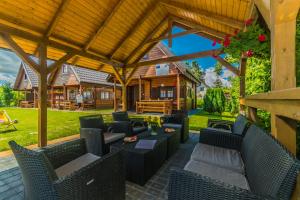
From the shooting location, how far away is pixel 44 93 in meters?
3.81

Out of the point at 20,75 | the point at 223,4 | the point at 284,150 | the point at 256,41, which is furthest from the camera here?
the point at 20,75

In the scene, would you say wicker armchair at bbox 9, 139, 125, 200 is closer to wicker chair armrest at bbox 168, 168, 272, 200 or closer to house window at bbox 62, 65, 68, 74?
wicker chair armrest at bbox 168, 168, 272, 200

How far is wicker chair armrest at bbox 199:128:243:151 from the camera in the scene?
267 centimetres

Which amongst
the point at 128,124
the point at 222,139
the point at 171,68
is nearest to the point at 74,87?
the point at 171,68

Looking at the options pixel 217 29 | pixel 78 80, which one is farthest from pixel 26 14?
pixel 78 80

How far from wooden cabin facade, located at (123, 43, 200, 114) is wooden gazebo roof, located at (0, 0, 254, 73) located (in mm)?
4238

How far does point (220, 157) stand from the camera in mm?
2281

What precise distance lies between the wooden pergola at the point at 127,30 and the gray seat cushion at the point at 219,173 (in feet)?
1.99

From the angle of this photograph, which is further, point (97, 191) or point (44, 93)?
point (44, 93)

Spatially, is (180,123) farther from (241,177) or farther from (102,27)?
(102,27)

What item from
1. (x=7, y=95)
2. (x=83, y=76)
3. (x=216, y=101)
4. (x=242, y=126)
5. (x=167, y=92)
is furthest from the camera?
(x=7, y=95)

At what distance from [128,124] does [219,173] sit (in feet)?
8.36

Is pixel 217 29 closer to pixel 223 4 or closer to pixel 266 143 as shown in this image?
pixel 223 4

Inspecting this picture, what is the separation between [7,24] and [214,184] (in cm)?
460
